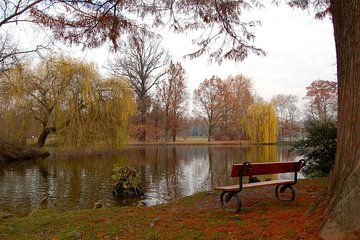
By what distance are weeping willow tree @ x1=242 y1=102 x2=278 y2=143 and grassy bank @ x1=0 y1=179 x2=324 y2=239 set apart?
37.4 metres

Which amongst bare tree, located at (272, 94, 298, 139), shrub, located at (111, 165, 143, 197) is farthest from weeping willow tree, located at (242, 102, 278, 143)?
shrub, located at (111, 165, 143, 197)

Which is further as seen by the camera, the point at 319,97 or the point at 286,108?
the point at 286,108

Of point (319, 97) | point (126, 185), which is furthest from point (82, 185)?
point (319, 97)

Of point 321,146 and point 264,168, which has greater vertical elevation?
point 321,146

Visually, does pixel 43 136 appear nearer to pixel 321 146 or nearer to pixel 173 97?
pixel 321 146

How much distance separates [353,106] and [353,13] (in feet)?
3.41

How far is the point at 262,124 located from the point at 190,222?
133 feet

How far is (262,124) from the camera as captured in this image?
144ft

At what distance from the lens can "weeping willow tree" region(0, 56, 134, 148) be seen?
21.3 m

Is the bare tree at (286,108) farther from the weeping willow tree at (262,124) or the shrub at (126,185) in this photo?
the shrub at (126,185)

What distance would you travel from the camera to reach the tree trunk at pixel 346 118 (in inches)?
136

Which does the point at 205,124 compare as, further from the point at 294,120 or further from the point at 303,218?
the point at 303,218

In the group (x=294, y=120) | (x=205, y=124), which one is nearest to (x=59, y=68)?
(x=205, y=124)

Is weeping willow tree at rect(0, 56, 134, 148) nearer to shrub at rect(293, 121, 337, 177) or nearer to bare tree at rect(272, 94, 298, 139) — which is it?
shrub at rect(293, 121, 337, 177)
